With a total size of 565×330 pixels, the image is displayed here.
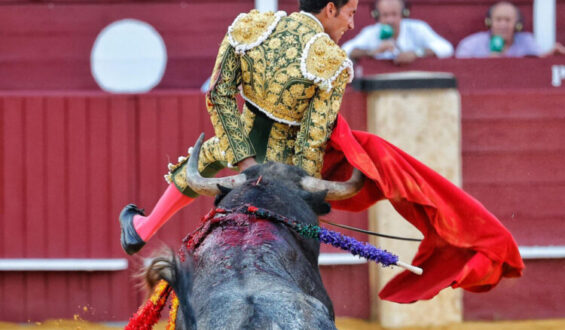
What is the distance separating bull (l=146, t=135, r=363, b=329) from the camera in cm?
225

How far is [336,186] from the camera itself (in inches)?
120

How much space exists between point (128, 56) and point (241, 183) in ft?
15.2

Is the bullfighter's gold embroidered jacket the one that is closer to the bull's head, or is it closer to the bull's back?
the bull's head

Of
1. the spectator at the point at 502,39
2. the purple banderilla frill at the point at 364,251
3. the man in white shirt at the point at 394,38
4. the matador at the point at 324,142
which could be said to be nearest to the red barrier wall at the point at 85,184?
the man in white shirt at the point at 394,38

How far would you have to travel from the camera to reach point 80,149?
576cm

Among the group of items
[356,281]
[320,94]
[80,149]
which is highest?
[320,94]

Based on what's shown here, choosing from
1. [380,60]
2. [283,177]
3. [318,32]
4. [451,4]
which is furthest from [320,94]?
[451,4]

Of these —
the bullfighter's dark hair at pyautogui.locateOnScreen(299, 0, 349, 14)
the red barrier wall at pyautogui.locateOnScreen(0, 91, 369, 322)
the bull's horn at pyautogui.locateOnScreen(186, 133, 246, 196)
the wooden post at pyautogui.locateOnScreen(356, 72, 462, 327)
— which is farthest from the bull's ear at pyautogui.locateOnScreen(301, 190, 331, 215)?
the red barrier wall at pyautogui.locateOnScreen(0, 91, 369, 322)

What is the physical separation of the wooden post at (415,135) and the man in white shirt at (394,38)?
0.66m

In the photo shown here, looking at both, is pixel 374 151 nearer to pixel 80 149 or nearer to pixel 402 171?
pixel 402 171

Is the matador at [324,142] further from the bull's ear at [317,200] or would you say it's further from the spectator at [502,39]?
the spectator at [502,39]

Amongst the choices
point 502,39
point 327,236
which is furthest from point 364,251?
point 502,39

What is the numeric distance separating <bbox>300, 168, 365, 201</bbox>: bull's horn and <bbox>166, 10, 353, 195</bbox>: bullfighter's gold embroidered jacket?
0.14 meters

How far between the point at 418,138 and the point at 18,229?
2.26m
